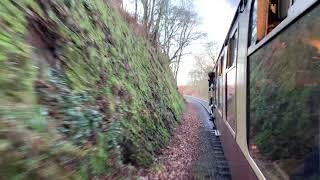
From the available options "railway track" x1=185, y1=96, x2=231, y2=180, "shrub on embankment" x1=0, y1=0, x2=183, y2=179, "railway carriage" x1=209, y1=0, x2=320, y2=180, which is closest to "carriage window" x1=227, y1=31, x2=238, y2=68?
"railway carriage" x1=209, y1=0, x2=320, y2=180

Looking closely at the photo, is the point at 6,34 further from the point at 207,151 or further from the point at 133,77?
the point at 207,151

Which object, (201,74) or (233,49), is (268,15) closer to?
(233,49)

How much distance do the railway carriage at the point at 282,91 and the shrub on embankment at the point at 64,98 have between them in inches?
74.0

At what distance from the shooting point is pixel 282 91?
2918mm

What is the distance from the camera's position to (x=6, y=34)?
4168 mm

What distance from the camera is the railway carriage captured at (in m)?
2.28

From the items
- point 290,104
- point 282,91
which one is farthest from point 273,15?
point 290,104

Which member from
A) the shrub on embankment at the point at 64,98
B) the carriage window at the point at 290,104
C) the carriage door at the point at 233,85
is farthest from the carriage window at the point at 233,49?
the carriage window at the point at 290,104

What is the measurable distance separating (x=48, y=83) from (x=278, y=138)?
2767 mm

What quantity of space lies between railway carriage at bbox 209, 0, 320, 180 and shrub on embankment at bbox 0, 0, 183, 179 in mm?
1880

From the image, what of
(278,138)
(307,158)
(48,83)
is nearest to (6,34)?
(48,83)

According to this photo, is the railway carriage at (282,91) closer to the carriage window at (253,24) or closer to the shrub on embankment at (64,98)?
the carriage window at (253,24)

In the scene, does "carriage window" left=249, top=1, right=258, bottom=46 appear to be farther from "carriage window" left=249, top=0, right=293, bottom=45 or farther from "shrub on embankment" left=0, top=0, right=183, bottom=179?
"shrub on embankment" left=0, top=0, right=183, bottom=179

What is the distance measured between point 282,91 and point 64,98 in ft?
9.39
